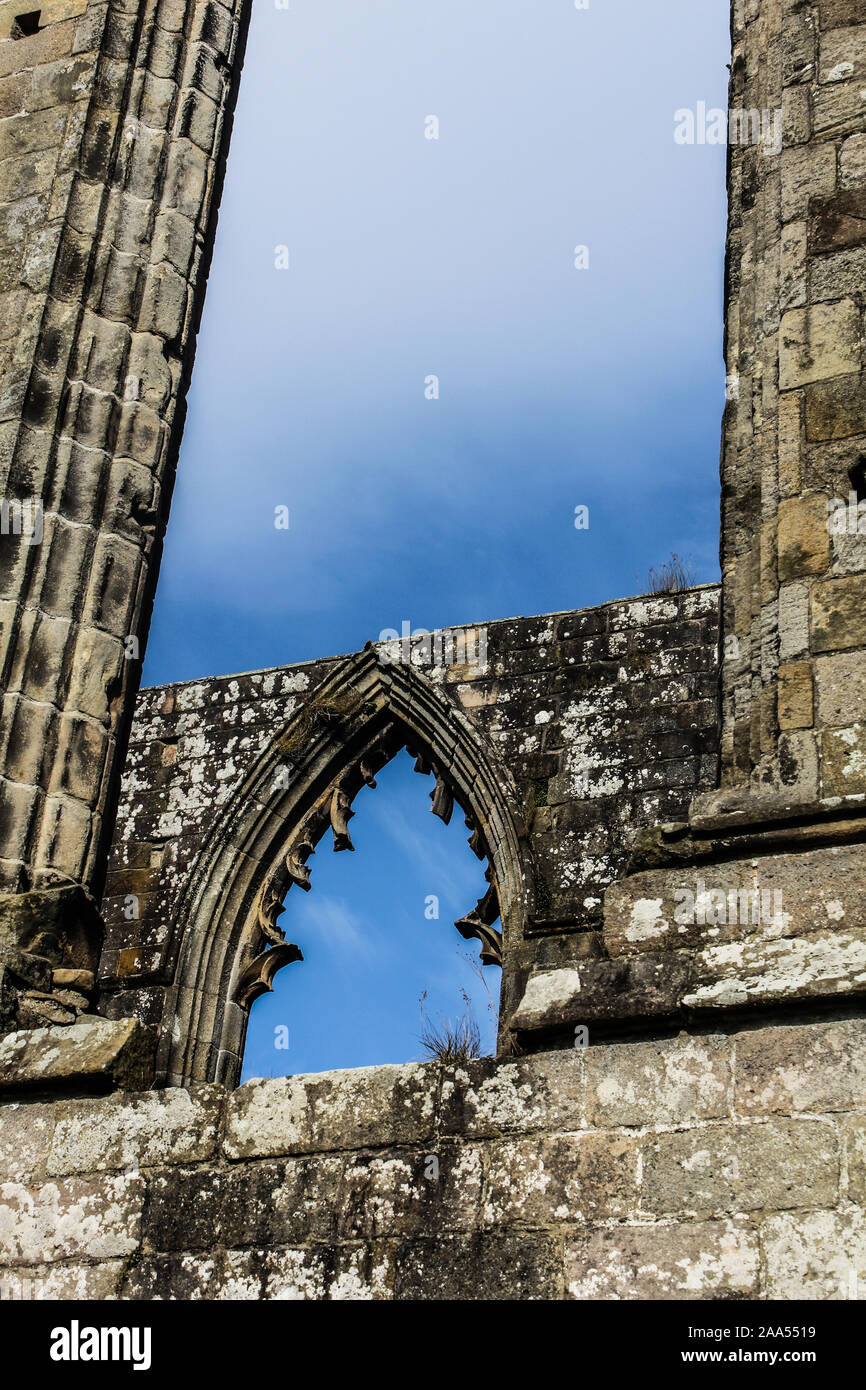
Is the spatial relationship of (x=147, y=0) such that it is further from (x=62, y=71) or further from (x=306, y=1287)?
(x=306, y=1287)

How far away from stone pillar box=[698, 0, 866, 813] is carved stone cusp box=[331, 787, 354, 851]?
5819mm

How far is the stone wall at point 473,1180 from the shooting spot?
345 cm

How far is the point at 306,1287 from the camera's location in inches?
150

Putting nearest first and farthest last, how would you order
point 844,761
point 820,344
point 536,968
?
point 844,761 → point 820,344 → point 536,968

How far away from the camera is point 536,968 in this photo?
528 centimetres

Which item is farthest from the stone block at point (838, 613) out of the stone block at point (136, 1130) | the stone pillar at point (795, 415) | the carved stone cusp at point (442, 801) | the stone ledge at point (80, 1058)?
the carved stone cusp at point (442, 801)

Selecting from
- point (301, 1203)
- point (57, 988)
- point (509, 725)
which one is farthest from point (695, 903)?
point (509, 725)

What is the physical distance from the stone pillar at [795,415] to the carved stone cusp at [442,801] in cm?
557

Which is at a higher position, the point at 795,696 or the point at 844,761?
the point at 795,696

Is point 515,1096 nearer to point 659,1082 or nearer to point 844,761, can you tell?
point 659,1082

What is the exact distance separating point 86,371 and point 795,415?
2.29 meters

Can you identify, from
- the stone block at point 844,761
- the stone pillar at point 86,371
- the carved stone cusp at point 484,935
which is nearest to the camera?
the stone block at point 844,761

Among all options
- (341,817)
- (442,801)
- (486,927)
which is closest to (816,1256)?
(486,927)

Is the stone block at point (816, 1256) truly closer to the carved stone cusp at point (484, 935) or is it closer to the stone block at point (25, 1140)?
the stone block at point (25, 1140)
